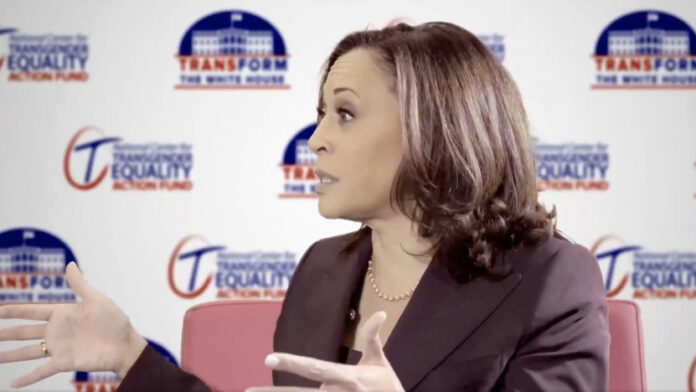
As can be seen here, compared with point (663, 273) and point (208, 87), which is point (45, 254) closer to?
point (208, 87)

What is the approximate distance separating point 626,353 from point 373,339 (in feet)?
1.99

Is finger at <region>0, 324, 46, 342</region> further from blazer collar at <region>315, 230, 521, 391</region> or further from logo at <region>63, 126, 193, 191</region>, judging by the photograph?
logo at <region>63, 126, 193, 191</region>

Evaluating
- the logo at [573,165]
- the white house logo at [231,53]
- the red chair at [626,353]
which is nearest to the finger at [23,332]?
the red chair at [626,353]

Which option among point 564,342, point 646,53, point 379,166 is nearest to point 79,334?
point 379,166

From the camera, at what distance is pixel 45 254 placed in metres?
1.98

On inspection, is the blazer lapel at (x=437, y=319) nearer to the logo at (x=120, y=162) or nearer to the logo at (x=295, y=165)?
the logo at (x=295, y=165)

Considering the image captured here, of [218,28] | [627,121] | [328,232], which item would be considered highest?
[218,28]

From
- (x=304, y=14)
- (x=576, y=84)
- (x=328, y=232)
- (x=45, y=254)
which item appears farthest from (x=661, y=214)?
(x=45, y=254)

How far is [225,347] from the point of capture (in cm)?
122

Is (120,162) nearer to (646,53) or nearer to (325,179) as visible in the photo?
(325,179)

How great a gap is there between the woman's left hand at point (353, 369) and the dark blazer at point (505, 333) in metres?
0.24

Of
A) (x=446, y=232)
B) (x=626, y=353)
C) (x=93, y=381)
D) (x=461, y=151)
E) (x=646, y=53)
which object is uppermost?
(x=646, y=53)

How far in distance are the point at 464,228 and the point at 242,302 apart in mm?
429

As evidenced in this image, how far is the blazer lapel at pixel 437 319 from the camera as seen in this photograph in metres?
0.99
